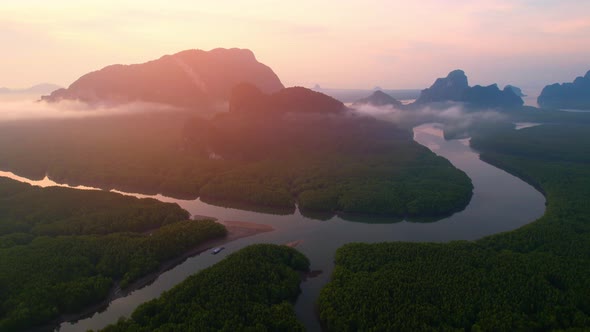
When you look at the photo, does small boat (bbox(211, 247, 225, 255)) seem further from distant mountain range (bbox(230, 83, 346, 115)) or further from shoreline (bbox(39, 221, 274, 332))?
distant mountain range (bbox(230, 83, 346, 115))

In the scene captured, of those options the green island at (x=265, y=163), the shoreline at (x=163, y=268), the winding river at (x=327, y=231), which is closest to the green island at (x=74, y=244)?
the shoreline at (x=163, y=268)

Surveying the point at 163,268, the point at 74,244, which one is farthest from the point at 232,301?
the point at 74,244

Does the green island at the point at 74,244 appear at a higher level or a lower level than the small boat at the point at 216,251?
higher

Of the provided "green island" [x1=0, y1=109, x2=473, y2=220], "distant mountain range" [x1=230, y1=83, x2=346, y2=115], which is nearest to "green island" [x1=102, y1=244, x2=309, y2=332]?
"green island" [x1=0, y1=109, x2=473, y2=220]

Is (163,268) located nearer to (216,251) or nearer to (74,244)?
(216,251)

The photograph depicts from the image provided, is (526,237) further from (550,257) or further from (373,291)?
(373,291)

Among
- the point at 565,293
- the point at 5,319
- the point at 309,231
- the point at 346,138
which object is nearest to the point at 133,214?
the point at 5,319

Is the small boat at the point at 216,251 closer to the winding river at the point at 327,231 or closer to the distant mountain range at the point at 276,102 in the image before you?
the winding river at the point at 327,231
